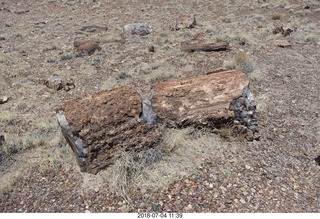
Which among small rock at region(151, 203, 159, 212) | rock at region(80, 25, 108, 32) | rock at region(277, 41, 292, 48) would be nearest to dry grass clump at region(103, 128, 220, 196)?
small rock at region(151, 203, 159, 212)

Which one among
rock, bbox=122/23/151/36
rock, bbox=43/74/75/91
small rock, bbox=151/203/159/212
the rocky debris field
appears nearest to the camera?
small rock, bbox=151/203/159/212

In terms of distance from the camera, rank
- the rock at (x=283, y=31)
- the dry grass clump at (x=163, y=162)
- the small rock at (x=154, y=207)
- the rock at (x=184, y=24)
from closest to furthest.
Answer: the small rock at (x=154, y=207) < the dry grass clump at (x=163, y=162) < the rock at (x=283, y=31) < the rock at (x=184, y=24)

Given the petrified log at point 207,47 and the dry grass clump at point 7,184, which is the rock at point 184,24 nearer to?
the petrified log at point 207,47

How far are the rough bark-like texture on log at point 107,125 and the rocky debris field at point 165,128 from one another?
0.23m

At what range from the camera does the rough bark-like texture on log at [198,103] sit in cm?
493

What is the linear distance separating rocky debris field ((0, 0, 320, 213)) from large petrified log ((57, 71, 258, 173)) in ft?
0.80

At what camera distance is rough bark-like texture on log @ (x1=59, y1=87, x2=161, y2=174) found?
13.8 ft

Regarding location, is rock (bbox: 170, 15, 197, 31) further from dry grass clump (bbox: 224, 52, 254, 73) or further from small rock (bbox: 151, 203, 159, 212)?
small rock (bbox: 151, 203, 159, 212)

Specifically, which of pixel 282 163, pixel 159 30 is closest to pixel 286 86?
pixel 282 163

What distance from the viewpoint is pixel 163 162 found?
4477 millimetres

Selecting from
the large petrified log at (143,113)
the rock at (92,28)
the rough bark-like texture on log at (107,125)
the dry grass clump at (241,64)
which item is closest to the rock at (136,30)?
the rock at (92,28)

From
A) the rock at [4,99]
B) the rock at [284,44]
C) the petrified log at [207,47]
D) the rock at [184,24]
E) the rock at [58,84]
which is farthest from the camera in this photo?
the rock at [184,24]

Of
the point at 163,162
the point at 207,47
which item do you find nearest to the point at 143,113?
the point at 163,162

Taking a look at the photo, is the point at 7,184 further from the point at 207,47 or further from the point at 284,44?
the point at 284,44
